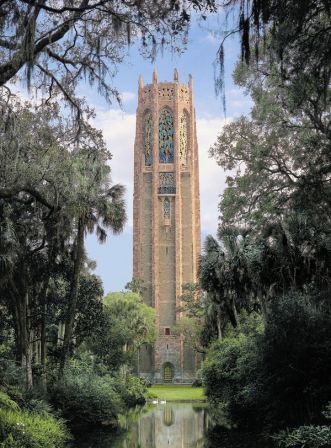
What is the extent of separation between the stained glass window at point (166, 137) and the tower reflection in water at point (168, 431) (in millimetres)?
51366

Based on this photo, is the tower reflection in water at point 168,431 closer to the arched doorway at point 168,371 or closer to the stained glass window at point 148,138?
the arched doorway at point 168,371

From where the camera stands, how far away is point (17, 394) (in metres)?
15.7

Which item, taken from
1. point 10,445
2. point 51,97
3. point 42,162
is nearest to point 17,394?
point 10,445

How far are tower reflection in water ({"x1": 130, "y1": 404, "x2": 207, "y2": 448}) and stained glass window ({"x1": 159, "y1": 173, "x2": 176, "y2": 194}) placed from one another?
48561 mm

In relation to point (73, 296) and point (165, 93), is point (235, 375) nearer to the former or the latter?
point (73, 296)

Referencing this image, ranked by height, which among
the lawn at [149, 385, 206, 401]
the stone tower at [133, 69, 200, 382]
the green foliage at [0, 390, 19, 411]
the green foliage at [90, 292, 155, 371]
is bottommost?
the lawn at [149, 385, 206, 401]

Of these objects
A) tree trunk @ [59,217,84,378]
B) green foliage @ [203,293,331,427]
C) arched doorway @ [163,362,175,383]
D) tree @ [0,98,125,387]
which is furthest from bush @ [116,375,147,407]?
arched doorway @ [163,362,175,383]

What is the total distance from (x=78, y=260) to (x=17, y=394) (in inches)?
295

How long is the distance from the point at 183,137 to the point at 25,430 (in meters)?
65.6

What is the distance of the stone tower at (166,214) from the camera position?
6819cm

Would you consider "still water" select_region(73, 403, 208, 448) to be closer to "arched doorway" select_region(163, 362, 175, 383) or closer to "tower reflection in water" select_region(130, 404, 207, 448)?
"tower reflection in water" select_region(130, 404, 207, 448)

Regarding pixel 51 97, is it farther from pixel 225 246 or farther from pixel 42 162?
pixel 225 246

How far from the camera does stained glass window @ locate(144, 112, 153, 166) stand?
243ft

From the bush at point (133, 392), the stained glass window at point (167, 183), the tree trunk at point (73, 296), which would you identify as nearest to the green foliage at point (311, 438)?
the tree trunk at point (73, 296)
